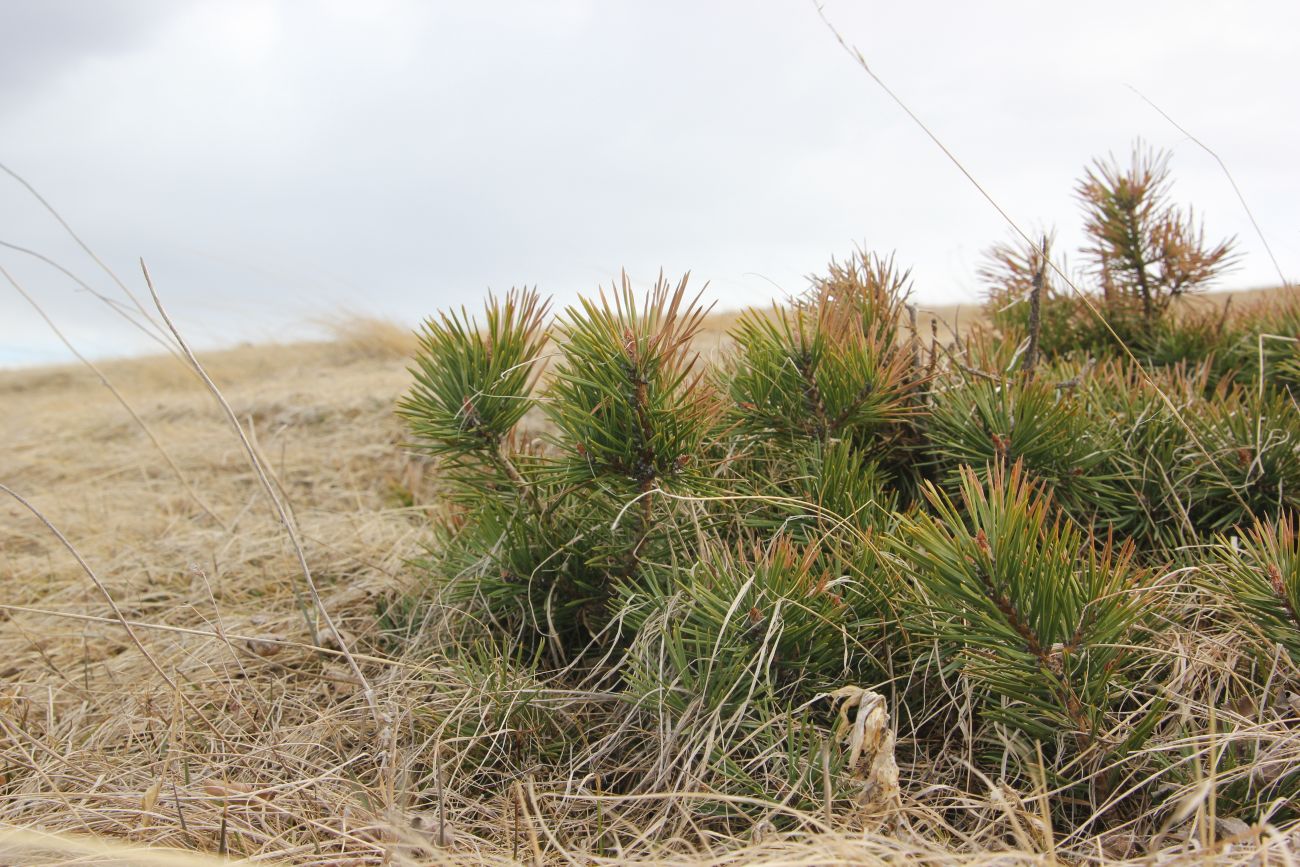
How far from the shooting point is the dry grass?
122 centimetres

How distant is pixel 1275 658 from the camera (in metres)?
1.36

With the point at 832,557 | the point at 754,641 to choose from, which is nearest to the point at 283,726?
the point at 754,641

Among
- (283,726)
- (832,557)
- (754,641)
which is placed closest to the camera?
(754,641)

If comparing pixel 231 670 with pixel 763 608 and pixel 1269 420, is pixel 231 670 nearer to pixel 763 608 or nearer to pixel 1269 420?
pixel 763 608

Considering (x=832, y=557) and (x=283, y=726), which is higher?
(x=832, y=557)

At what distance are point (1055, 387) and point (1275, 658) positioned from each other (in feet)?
2.08

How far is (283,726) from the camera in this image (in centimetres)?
184

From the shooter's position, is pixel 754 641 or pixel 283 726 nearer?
pixel 754 641

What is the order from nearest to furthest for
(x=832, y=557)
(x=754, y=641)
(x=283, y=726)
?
(x=754, y=641) → (x=832, y=557) → (x=283, y=726)

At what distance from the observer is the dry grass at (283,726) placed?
1.22m

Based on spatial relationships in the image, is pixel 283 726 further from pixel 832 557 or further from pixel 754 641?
pixel 832 557

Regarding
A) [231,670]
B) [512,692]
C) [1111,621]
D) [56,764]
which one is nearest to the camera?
[1111,621]

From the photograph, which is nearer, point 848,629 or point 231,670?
point 848,629

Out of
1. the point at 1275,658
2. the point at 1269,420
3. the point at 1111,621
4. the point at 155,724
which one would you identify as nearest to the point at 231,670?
the point at 155,724
